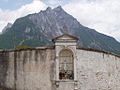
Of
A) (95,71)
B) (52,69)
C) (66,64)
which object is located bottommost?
(95,71)

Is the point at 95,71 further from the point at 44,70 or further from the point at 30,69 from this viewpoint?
the point at 30,69

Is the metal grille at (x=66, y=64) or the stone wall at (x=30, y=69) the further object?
the metal grille at (x=66, y=64)

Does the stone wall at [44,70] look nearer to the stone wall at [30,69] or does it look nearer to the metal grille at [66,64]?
the stone wall at [30,69]

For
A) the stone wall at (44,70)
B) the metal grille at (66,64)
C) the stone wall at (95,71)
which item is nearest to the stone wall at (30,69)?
the stone wall at (44,70)

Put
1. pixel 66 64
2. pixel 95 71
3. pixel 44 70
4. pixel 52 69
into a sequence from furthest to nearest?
pixel 95 71 → pixel 66 64 → pixel 44 70 → pixel 52 69

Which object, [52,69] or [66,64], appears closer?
[52,69]

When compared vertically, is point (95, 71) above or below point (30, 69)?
below

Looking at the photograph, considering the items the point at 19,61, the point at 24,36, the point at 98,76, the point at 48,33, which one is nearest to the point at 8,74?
the point at 19,61

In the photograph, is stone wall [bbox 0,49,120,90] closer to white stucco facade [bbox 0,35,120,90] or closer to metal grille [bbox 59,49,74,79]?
white stucco facade [bbox 0,35,120,90]

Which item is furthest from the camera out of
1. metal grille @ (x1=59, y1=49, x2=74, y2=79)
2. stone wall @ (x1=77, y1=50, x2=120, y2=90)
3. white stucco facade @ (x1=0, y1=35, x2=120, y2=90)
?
stone wall @ (x1=77, y1=50, x2=120, y2=90)

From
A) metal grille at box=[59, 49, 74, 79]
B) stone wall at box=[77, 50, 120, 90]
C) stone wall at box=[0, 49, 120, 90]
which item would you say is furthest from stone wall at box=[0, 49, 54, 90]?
stone wall at box=[77, 50, 120, 90]

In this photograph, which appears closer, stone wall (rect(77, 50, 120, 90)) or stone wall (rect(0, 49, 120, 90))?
stone wall (rect(0, 49, 120, 90))

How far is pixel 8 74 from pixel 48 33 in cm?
17555

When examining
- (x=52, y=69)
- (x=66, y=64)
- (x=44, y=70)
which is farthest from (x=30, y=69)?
(x=66, y=64)
